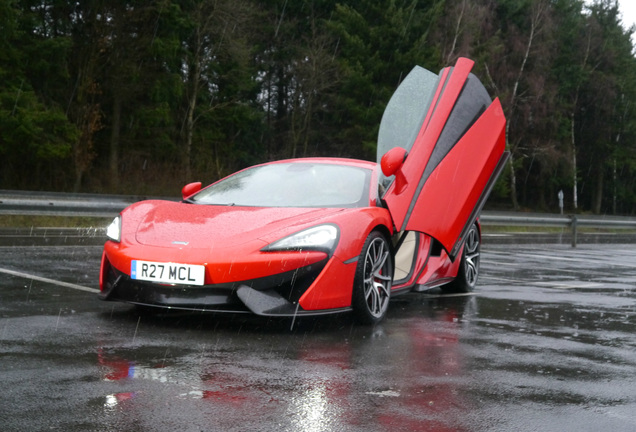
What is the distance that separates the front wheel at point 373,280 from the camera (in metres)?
5.91

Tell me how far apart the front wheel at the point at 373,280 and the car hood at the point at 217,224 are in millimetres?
400

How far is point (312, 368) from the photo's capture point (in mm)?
4492

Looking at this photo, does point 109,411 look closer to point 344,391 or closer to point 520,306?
point 344,391

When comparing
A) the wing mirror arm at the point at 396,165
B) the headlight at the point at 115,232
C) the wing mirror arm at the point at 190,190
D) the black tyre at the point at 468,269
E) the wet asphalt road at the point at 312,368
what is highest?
the wing mirror arm at the point at 396,165

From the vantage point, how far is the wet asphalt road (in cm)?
351

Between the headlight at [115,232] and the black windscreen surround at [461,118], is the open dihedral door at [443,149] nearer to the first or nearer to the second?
the black windscreen surround at [461,118]

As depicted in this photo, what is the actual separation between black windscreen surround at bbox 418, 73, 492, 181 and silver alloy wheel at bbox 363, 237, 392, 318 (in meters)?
0.80

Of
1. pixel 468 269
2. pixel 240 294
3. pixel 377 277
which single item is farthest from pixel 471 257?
pixel 240 294

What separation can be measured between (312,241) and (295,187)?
128cm

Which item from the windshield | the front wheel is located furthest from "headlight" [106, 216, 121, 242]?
the front wheel

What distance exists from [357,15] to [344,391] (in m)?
36.9

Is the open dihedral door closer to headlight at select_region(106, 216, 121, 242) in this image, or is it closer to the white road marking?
headlight at select_region(106, 216, 121, 242)

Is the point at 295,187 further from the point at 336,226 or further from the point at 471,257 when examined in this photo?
the point at 471,257

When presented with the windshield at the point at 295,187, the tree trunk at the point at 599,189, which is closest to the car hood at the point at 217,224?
the windshield at the point at 295,187
